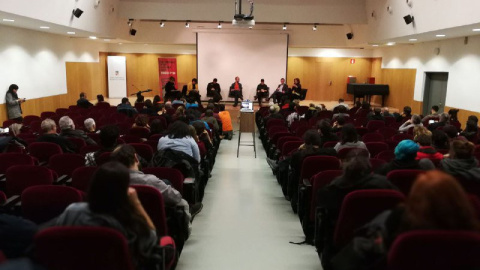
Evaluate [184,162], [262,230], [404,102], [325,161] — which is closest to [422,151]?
[325,161]

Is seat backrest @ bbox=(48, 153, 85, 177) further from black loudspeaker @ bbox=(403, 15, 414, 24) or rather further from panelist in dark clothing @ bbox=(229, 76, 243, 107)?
panelist in dark clothing @ bbox=(229, 76, 243, 107)

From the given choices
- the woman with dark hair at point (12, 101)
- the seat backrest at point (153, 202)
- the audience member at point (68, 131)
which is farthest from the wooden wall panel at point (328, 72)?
the seat backrest at point (153, 202)

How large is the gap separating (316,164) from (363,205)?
6.05 ft

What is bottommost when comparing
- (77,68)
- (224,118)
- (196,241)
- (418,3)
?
(196,241)

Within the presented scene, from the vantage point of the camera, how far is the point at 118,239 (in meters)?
1.96

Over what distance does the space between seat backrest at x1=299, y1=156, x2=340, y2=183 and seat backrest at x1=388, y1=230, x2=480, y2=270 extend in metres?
2.63

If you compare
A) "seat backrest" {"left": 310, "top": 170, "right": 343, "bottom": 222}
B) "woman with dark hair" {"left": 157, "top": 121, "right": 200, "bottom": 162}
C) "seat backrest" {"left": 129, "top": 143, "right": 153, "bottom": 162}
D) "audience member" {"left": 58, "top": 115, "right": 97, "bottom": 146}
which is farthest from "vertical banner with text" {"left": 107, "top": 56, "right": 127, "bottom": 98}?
"seat backrest" {"left": 310, "top": 170, "right": 343, "bottom": 222}

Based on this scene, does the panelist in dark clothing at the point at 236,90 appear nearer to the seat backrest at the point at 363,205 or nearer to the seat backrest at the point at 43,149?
the seat backrest at the point at 43,149

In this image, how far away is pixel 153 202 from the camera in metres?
2.93

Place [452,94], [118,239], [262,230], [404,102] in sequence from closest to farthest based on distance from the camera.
Result: [118,239] < [262,230] < [452,94] < [404,102]

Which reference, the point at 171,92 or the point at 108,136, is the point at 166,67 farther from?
the point at 108,136

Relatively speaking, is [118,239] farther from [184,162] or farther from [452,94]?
[452,94]

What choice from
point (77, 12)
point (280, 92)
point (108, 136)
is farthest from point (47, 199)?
point (280, 92)

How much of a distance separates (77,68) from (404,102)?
1412cm
